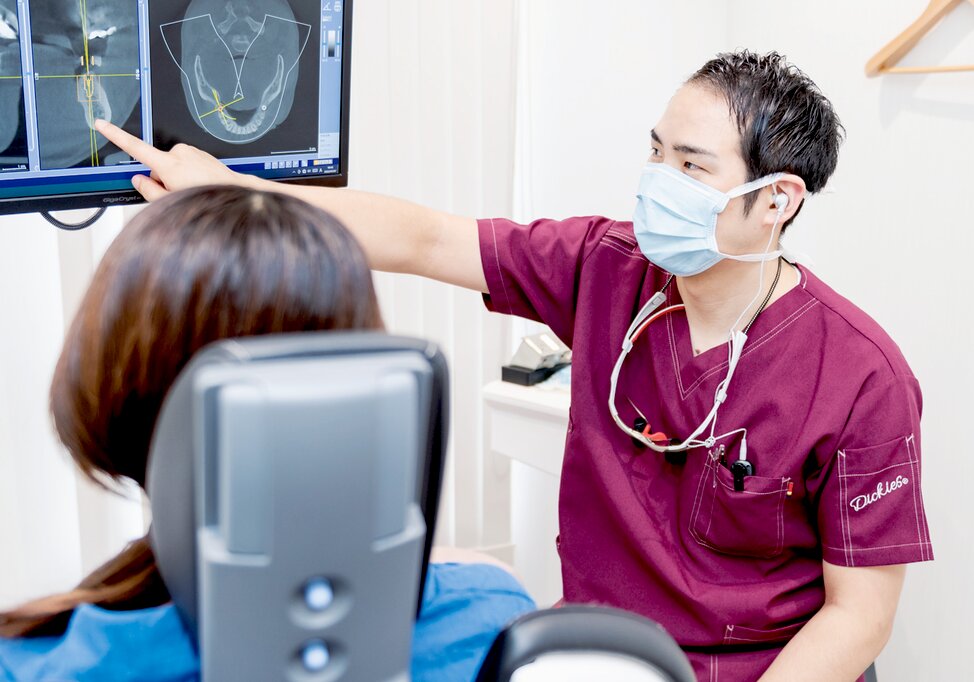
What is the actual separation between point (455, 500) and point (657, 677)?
1.95 metres

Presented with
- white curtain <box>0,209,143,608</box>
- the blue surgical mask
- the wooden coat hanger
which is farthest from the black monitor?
the wooden coat hanger

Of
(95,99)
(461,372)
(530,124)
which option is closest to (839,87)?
(530,124)

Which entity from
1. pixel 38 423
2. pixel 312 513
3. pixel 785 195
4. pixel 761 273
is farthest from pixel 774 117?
pixel 38 423

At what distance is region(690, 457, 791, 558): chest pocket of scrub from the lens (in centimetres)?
133

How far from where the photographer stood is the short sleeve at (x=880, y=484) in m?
1.27

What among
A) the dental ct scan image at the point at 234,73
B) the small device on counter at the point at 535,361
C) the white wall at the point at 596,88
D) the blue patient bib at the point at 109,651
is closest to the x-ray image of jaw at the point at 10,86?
the dental ct scan image at the point at 234,73

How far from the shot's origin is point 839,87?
6.58 feet

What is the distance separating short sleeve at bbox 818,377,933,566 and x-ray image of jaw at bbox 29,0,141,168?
106 centimetres

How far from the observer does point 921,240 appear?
6.04 ft

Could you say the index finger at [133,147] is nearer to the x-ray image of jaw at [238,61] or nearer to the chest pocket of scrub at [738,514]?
the x-ray image of jaw at [238,61]

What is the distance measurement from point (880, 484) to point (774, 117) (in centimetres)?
54

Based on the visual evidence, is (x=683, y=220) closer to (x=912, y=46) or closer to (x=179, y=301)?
(x=912, y=46)

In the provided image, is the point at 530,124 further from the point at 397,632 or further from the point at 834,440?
the point at 397,632

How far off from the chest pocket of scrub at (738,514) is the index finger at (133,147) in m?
0.87
